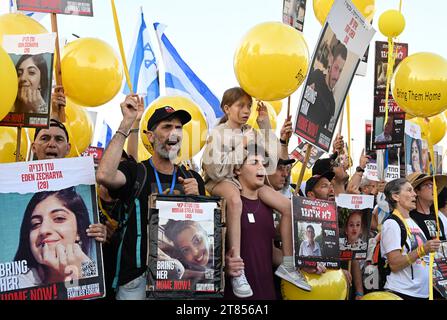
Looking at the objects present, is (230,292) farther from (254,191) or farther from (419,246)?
(419,246)

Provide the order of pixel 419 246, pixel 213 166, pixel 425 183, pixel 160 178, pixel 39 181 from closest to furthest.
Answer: pixel 39 181, pixel 160 178, pixel 213 166, pixel 419 246, pixel 425 183

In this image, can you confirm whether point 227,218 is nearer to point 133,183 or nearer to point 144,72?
point 133,183

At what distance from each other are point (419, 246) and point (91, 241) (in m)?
3.35

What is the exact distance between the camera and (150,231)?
4.71m

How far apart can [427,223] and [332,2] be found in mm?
2660

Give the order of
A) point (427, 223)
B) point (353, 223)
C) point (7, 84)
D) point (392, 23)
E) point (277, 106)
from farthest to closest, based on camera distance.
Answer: point (277, 106) → point (392, 23) → point (427, 223) → point (353, 223) → point (7, 84)

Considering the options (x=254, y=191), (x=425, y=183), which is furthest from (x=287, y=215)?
(x=425, y=183)

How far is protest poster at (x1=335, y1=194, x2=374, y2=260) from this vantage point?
6.72 meters

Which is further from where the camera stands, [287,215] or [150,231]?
[287,215]

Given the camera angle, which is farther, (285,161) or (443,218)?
(443,218)

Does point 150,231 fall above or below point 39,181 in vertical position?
below

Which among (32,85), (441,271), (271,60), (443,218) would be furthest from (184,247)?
(443,218)

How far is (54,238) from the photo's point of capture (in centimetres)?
446

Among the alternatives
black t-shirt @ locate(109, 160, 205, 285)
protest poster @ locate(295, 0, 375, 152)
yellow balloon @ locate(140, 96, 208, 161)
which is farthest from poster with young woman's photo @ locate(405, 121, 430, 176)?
black t-shirt @ locate(109, 160, 205, 285)
